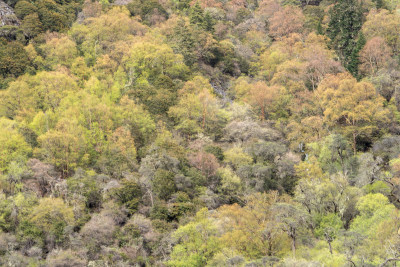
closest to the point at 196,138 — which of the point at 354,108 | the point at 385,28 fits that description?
the point at 354,108

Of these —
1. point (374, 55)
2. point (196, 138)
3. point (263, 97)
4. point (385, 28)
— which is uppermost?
point (385, 28)

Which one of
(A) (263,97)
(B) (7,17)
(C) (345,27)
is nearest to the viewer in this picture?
(A) (263,97)

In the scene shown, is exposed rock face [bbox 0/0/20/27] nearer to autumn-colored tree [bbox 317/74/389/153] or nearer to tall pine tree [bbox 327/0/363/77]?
autumn-colored tree [bbox 317/74/389/153]

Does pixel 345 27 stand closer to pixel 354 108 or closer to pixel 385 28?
pixel 385 28

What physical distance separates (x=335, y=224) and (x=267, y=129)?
21.6 metres

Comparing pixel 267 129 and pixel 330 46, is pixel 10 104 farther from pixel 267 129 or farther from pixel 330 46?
pixel 330 46

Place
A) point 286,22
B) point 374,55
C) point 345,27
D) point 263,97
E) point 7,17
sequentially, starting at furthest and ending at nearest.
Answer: point 286,22 → point 7,17 → point 345,27 → point 374,55 → point 263,97

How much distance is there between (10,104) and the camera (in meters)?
64.8

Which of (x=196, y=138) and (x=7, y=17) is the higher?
(x=7, y=17)

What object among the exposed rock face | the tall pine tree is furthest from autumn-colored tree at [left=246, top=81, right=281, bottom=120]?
the exposed rock face

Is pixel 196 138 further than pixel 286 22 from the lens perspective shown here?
No

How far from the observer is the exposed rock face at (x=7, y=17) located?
8372 centimetres

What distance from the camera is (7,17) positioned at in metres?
84.6

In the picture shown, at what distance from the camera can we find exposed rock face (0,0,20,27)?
83.7 metres
